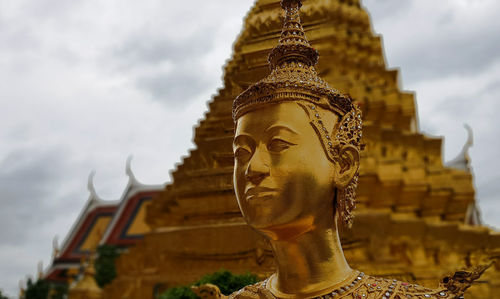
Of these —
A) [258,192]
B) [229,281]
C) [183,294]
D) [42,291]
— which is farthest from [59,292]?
[258,192]

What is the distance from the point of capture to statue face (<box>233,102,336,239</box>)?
5.81 ft

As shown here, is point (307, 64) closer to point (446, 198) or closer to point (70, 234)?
point (446, 198)

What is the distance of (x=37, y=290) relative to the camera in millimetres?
14406

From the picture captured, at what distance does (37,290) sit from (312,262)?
14870 millimetres

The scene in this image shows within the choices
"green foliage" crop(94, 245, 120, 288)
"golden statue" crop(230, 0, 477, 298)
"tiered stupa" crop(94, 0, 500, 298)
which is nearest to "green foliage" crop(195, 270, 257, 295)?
"tiered stupa" crop(94, 0, 500, 298)

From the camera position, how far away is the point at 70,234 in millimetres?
18031

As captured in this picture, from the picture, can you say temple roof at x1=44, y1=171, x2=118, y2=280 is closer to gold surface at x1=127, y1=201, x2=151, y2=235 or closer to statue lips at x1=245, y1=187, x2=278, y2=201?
gold surface at x1=127, y1=201, x2=151, y2=235

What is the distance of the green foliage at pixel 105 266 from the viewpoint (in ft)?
38.7

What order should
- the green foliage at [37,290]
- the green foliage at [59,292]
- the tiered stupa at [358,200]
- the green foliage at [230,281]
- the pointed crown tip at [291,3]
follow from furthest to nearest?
the green foliage at [37,290], the green foliage at [59,292], the tiered stupa at [358,200], the green foliage at [230,281], the pointed crown tip at [291,3]

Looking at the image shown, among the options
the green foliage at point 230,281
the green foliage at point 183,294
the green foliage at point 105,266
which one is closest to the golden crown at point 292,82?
the green foliage at point 230,281

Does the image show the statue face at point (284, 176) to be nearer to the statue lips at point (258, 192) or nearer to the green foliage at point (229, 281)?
the statue lips at point (258, 192)

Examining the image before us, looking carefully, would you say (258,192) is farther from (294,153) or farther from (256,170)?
(294,153)

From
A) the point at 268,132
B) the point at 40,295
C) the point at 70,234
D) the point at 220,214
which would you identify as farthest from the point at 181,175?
the point at 70,234

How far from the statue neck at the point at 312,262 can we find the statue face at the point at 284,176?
5 centimetres
